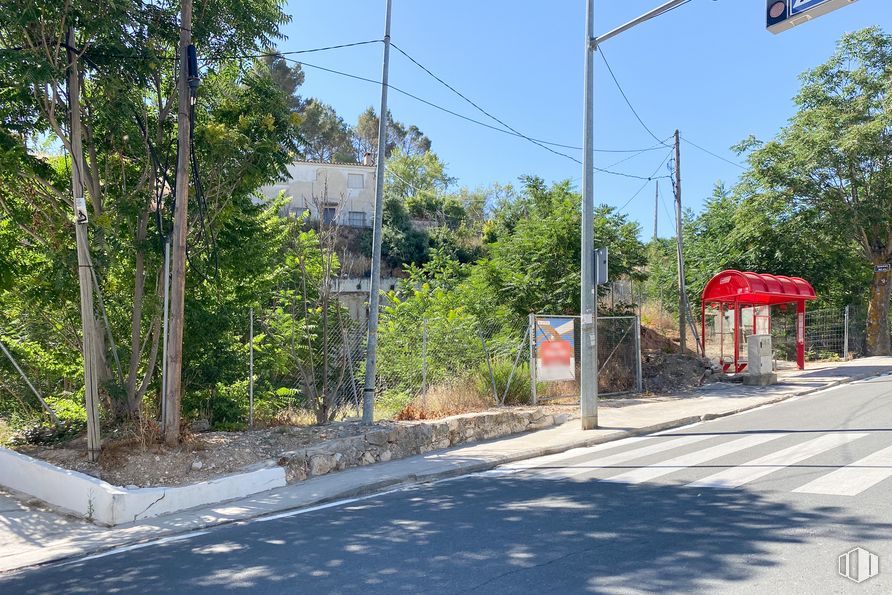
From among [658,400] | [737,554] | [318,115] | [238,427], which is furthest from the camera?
[318,115]

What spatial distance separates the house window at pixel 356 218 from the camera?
4353 centimetres

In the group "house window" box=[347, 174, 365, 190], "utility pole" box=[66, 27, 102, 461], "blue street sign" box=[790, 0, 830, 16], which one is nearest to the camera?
"blue street sign" box=[790, 0, 830, 16]

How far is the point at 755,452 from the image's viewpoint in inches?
370

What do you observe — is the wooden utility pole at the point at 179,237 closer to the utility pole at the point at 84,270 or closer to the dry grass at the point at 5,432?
the utility pole at the point at 84,270

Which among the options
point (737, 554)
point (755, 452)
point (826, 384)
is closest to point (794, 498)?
point (737, 554)

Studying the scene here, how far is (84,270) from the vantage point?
28.0 ft

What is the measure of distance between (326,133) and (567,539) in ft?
186

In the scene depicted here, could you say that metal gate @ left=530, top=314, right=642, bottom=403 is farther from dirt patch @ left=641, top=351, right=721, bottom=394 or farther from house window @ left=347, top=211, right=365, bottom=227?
house window @ left=347, top=211, right=365, bottom=227

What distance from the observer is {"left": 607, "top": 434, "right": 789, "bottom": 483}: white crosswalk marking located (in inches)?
322

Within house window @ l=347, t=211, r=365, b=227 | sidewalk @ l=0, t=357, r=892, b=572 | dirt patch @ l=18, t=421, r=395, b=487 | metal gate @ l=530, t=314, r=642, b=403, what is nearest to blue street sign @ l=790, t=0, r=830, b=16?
sidewalk @ l=0, t=357, r=892, b=572

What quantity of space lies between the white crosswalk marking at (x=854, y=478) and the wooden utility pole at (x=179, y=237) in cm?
790

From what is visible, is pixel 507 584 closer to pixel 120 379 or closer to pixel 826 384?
pixel 120 379

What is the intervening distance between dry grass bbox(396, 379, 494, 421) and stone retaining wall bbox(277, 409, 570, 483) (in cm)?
87

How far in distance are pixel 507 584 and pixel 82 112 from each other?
9.20 meters
